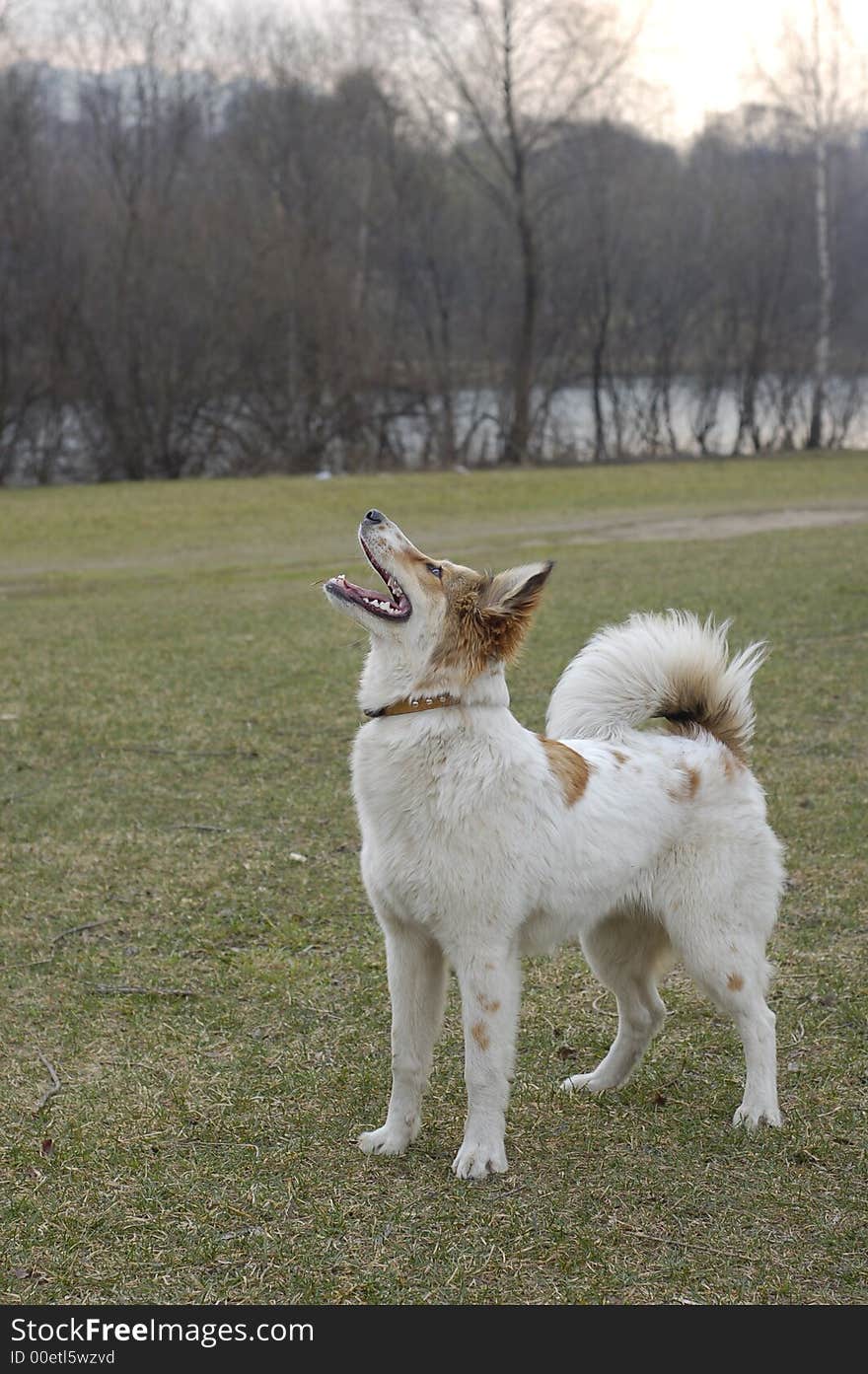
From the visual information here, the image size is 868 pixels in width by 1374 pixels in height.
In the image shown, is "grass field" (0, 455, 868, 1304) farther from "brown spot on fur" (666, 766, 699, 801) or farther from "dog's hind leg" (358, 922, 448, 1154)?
"brown spot on fur" (666, 766, 699, 801)

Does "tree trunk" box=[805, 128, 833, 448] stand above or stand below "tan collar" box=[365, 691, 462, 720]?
above

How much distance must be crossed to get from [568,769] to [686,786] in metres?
0.35

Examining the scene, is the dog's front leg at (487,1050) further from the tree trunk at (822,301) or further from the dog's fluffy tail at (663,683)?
the tree trunk at (822,301)

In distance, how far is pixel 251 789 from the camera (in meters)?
6.80

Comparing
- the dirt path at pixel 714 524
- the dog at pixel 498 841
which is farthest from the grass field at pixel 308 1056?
the dirt path at pixel 714 524

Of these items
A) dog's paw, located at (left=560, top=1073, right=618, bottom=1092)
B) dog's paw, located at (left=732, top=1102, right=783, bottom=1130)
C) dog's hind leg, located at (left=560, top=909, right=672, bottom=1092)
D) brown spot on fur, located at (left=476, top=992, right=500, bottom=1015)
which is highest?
brown spot on fur, located at (left=476, top=992, right=500, bottom=1015)

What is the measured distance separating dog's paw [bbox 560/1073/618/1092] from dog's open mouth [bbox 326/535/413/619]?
4.93 ft

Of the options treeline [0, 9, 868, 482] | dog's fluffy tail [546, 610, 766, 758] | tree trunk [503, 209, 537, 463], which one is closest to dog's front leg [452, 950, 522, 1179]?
dog's fluffy tail [546, 610, 766, 758]

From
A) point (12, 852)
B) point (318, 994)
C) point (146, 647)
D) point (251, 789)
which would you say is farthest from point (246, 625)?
point (318, 994)

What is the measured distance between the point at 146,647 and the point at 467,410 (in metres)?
23.6

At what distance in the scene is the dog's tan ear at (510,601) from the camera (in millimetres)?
3289

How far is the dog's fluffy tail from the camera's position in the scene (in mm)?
3756

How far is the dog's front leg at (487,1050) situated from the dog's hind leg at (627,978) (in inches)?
19.6

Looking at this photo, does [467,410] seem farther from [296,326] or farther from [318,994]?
[318,994]
